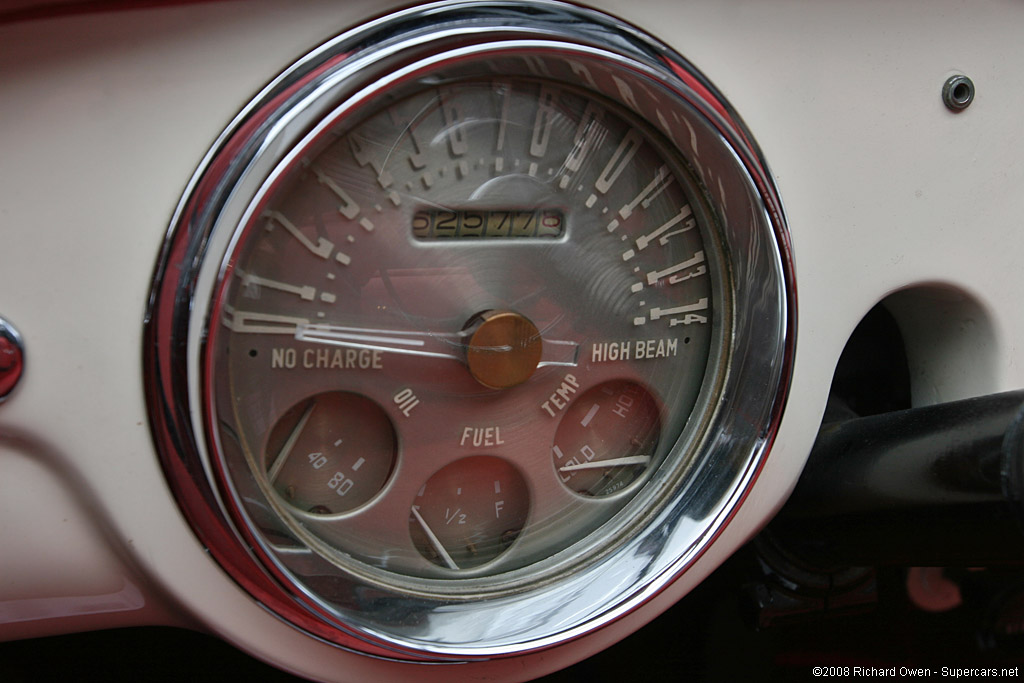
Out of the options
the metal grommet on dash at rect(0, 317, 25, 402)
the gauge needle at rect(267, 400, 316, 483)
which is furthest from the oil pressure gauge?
the metal grommet on dash at rect(0, 317, 25, 402)

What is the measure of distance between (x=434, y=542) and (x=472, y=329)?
0.27m

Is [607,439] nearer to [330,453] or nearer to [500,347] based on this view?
[500,347]

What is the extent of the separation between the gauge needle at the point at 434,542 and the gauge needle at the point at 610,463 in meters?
0.17

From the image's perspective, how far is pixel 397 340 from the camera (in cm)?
87

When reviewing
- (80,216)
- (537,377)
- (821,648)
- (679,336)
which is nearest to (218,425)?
(80,216)

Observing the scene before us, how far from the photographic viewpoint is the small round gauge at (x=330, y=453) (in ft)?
2.85

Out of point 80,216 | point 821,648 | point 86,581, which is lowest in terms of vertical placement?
point 821,648

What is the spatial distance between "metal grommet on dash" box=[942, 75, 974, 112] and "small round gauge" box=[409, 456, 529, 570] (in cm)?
68

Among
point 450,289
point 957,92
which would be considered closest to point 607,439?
point 450,289

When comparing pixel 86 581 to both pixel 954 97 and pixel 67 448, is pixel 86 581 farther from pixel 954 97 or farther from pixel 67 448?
pixel 954 97

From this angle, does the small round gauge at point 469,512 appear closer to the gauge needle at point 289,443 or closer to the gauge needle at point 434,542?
the gauge needle at point 434,542

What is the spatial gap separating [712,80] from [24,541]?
2.79ft

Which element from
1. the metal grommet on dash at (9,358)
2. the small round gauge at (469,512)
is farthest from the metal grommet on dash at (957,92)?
the metal grommet on dash at (9,358)

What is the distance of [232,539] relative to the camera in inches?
31.6
